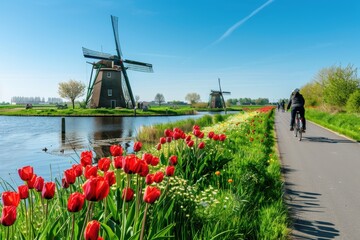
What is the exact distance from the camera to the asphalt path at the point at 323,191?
3.86 metres

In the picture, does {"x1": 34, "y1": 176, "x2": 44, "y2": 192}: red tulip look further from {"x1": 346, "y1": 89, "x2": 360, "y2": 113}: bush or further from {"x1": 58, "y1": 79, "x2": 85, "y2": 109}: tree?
{"x1": 58, "y1": 79, "x2": 85, "y2": 109}: tree

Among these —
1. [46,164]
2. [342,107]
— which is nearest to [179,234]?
[46,164]

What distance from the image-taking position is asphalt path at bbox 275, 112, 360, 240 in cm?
386

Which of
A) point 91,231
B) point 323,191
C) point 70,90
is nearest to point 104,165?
point 91,231

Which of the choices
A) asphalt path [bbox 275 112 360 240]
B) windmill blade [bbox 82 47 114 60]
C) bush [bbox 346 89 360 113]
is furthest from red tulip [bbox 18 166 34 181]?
windmill blade [bbox 82 47 114 60]

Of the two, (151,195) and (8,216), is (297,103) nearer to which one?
(151,195)

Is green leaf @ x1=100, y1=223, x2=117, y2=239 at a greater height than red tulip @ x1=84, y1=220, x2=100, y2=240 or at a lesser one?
lesser

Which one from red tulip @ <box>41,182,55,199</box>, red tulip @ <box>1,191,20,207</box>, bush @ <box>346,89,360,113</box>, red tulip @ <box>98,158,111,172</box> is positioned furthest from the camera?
bush @ <box>346,89,360,113</box>

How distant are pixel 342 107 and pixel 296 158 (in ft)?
82.2

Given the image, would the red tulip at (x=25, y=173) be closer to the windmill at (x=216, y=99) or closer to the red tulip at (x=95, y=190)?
the red tulip at (x=95, y=190)

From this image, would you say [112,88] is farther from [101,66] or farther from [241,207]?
[241,207]

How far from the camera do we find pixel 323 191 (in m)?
5.41

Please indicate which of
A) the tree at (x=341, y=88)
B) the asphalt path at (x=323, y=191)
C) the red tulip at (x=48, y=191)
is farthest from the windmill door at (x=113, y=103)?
the red tulip at (x=48, y=191)

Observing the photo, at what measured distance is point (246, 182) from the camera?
4625 millimetres
